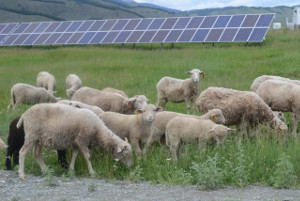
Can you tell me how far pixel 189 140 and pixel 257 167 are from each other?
139 cm

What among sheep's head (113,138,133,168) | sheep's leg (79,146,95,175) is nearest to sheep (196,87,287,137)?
sheep's head (113,138,133,168)

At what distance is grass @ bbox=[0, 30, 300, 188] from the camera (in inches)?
276

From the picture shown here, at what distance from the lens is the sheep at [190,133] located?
7754mm

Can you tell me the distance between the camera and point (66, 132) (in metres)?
7.37

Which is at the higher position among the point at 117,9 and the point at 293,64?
the point at 117,9

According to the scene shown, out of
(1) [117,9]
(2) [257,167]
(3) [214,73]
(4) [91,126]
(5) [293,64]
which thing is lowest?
(4) [91,126]

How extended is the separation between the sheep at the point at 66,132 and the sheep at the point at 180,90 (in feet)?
17.6

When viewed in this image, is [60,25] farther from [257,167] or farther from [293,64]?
[257,167]

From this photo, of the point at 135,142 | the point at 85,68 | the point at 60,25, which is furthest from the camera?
the point at 60,25

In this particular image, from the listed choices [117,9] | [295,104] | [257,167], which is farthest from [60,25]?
[117,9]

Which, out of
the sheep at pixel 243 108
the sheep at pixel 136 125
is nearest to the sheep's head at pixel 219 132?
the sheep at pixel 136 125

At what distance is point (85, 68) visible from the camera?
2092 cm

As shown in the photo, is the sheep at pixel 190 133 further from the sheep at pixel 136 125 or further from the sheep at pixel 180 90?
the sheep at pixel 180 90

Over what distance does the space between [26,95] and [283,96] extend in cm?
777
